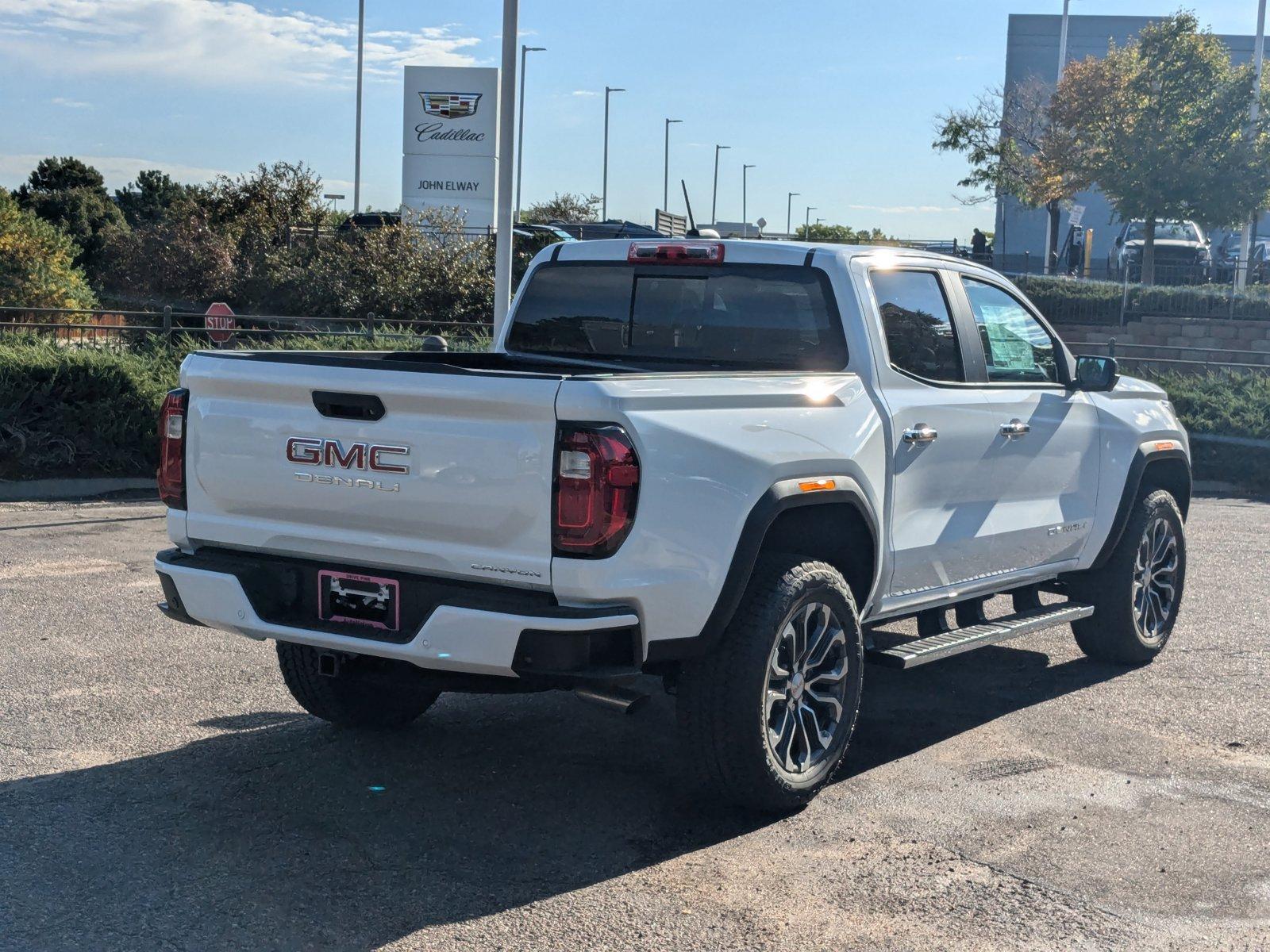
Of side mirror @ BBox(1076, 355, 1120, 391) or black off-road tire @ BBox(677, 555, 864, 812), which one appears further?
side mirror @ BBox(1076, 355, 1120, 391)

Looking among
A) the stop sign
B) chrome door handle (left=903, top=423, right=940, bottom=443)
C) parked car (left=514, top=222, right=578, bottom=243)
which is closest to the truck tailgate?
chrome door handle (left=903, top=423, right=940, bottom=443)

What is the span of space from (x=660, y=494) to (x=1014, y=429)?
8.30ft

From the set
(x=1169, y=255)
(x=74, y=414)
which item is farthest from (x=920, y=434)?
(x=1169, y=255)

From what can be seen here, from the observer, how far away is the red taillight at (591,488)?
4.21m

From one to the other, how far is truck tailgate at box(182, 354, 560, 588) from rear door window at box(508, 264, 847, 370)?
157 centimetres

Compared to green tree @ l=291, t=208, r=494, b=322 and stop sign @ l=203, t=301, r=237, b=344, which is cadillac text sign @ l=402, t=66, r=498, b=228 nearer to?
green tree @ l=291, t=208, r=494, b=322

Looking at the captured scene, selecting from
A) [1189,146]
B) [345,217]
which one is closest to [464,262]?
[345,217]

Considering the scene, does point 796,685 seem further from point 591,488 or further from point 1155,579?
point 1155,579

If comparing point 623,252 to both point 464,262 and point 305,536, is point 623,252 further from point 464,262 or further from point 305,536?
point 464,262

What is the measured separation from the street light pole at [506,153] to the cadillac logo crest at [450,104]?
64.1ft

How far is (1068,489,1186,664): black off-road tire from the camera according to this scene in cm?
721

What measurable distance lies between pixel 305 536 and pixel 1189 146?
102ft

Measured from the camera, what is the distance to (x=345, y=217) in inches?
1337

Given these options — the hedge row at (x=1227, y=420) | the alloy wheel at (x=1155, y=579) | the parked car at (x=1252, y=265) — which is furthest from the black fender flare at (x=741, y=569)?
the parked car at (x=1252, y=265)
